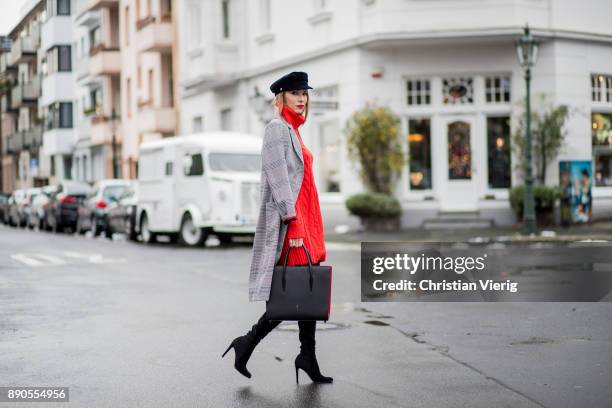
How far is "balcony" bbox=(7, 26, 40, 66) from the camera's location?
235ft

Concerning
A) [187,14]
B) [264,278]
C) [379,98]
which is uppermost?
[187,14]

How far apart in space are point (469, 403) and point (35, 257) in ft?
51.2

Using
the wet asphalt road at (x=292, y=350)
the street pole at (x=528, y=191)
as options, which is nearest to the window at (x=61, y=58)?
the street pole at (x=528, y=191)

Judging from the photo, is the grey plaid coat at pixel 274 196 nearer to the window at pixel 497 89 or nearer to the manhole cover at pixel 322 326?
the manhole cover at pixel 322 326

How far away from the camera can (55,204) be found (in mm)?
34094

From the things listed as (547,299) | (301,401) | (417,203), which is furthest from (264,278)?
(417,203)

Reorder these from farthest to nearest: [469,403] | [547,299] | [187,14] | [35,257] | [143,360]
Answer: [187,14] → [35,257] → [547,299] → [143,360] → [469,403]

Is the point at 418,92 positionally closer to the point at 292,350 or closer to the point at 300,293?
the point at 292,350

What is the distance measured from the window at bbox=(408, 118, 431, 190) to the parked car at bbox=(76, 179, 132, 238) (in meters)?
8.37

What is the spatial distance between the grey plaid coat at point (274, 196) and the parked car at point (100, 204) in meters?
23.2

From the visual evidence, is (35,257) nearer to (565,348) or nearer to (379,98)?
(379,98)

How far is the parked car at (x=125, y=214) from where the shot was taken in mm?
26922

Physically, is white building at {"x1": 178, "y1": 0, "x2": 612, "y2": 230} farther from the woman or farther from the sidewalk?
the woman

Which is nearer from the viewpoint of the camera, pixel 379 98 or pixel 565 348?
pixel 565 348
